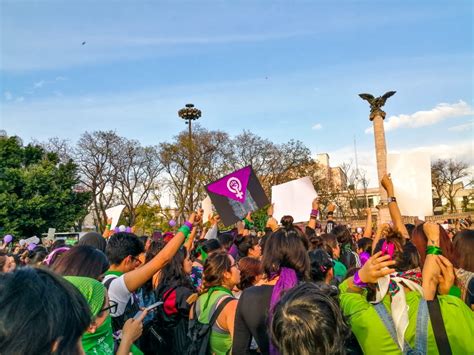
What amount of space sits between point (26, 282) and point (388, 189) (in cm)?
403

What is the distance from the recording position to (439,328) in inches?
87.9

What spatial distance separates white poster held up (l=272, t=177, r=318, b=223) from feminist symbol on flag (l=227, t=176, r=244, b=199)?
1.40m

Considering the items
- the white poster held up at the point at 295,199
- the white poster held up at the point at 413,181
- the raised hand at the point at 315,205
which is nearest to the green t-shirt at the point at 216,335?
the white poster held up at the point at 413,181

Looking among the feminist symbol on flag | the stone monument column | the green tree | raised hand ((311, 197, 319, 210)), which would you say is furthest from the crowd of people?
the stone monument column

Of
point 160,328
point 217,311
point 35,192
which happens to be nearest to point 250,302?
point 217,311

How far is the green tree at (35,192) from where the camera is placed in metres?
30.1

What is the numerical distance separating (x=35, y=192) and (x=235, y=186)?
28408 mm

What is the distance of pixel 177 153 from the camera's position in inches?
1524

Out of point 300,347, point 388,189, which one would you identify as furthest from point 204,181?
point 300,347

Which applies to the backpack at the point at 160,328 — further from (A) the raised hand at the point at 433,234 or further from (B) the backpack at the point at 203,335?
(A) the raised hand at the point at 433,234

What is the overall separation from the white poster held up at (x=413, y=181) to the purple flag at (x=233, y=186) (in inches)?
110

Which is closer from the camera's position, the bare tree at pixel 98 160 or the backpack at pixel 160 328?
the backpack at pixel 160 328

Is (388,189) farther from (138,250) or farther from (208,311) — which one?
(138,250)

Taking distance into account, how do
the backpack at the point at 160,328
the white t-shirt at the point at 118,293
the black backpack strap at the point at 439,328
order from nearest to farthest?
the black backpack strap at the point at 439,328
the white t-shirt at the point at 118,293
the backpack at the point at 160,328
